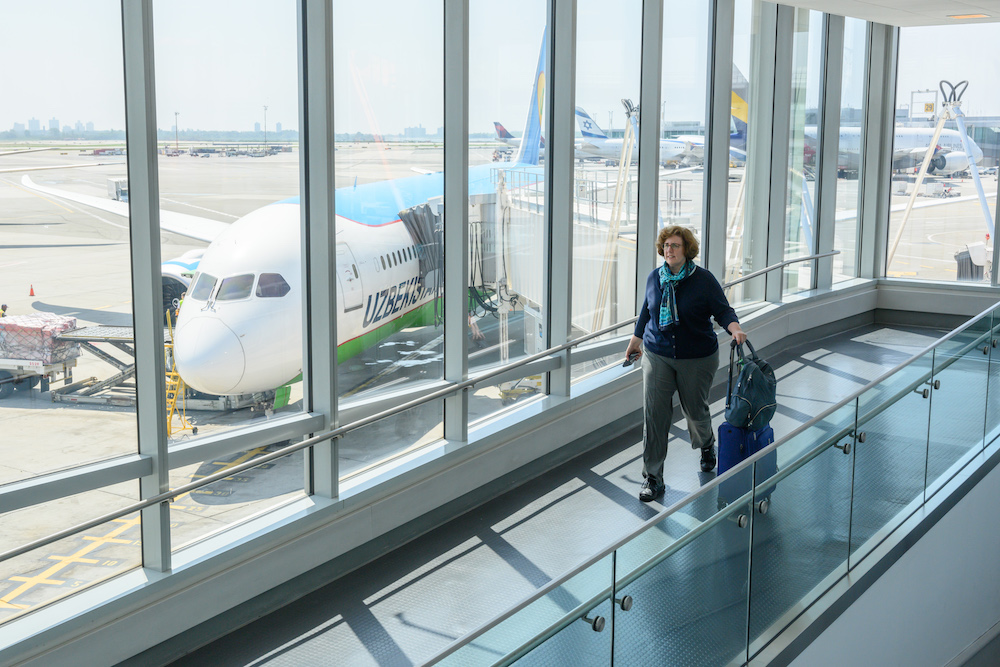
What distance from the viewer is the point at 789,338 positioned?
35.2ft

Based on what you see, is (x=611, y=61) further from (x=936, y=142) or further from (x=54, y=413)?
(x=936, y=142)

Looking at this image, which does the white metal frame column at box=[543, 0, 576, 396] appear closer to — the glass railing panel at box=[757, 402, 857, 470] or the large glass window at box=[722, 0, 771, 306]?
the glass railing panel at box=[757, 402, 857, 470]

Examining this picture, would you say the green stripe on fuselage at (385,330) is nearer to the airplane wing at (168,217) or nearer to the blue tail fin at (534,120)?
the airplane wing at (168,217)

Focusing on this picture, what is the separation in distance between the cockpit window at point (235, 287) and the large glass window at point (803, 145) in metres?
7.32

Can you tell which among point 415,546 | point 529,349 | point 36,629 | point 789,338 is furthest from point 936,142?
point 36,629

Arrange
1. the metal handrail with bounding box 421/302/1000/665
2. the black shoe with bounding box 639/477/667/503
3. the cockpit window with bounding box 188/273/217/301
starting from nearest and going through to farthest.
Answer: the metal handrail with bounding box 421/302/1000/665 → the cockpit window with bounding box 188/273/217/301 → the black shoe with bounding box 639/477/667/503

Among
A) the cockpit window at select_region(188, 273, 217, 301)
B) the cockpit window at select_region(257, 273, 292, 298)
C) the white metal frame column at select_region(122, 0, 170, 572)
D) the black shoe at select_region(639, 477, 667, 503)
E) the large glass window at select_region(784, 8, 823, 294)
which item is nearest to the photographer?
the white metal frame column at select_region(122, 0, 170, 572)

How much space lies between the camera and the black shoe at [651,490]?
6.21 m

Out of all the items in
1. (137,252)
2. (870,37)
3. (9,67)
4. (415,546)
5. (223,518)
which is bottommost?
(415,546)

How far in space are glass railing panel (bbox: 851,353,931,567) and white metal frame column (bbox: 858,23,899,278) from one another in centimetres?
697

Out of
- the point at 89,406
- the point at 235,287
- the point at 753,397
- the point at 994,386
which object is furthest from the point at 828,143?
the point at 89,406

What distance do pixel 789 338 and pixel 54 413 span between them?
26.9 feet

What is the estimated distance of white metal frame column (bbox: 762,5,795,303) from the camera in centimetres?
1034

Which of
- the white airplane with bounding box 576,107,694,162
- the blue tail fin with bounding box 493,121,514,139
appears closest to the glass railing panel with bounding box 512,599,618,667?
the blue tail fin with bounding box 493,121,514,139
